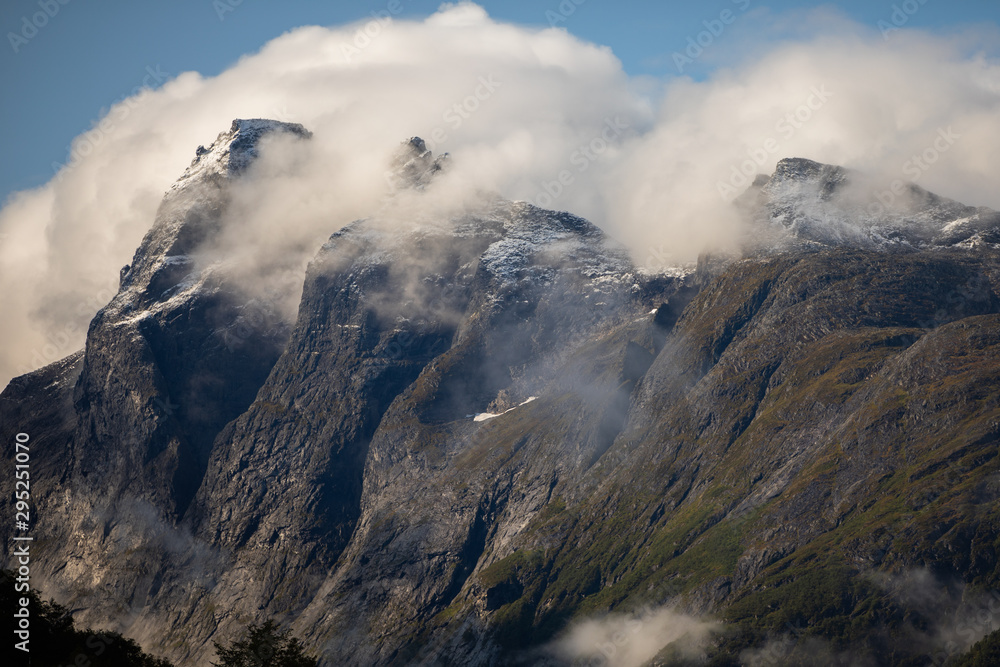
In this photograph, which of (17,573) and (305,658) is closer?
(305,658)

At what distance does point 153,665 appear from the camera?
169 m

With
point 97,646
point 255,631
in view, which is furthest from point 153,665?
point 255,631

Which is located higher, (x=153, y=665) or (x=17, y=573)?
(x=17, y=573)

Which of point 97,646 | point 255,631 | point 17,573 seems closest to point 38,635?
point 97,646

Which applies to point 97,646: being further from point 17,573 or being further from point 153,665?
point 17,573

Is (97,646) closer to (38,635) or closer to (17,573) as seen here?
Answer: (38,635)

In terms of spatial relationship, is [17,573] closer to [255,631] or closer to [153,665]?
[153,665]

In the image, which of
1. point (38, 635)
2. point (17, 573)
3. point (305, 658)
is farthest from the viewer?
point (17, 573)

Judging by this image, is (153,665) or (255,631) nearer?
(255,631)

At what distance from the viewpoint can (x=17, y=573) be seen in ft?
605

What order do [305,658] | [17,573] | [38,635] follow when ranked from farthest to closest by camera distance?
[17,573] → [38,635] → [305,658]

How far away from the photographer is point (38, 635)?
530 feet

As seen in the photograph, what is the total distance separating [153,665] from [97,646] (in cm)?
979

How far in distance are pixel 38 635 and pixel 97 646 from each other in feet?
30.4
